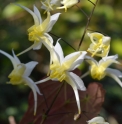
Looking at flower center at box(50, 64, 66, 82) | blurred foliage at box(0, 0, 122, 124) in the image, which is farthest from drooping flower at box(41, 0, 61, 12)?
blurred foliage at box(0, 0, 122, 124)

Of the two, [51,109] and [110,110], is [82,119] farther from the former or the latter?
[110,110]

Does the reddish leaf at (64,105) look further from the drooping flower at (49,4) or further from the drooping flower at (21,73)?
the drooping flower at (49,4)

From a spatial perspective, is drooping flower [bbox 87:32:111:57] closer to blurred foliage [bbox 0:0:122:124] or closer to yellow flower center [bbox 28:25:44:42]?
yellow flower center [bbox 28:25:44:42]

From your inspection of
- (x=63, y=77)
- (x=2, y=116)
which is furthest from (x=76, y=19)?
(x=63, y=77)

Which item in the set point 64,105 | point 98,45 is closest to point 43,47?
point 64,105

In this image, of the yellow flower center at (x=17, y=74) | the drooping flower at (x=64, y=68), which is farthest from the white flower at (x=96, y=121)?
the yellow flower center at (x=17, y=74)

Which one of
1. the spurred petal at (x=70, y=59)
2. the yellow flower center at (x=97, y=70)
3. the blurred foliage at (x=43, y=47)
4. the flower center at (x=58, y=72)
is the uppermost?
the spurred petal at (x=70, y=59)

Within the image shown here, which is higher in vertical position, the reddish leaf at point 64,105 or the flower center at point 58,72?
the flower center at point 58,72
